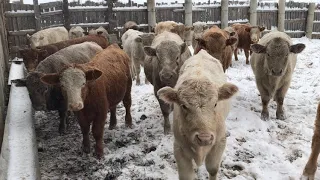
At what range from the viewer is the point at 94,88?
452 cm

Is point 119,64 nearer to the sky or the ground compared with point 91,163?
nearer to the sky

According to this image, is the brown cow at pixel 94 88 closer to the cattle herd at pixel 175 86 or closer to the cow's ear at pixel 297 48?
the cattle herd at pixel 175 86

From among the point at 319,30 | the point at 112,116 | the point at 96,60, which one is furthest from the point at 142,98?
the point at 319,30

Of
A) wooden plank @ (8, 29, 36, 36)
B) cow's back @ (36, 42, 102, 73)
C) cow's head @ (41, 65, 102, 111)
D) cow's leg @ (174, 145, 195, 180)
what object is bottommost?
cow's leg @ (174, 145, 195, 180)

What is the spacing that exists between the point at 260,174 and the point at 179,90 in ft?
6.44

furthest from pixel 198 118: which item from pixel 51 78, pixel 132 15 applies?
pixel 132 15

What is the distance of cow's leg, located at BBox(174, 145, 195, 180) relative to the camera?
136 inches

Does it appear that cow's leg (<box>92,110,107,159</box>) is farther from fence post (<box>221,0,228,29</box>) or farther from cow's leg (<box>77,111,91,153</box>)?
fence post (<box>221,0,228,29</box>)

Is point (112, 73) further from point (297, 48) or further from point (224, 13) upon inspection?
point (224, 13)

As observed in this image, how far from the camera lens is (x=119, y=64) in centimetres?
555

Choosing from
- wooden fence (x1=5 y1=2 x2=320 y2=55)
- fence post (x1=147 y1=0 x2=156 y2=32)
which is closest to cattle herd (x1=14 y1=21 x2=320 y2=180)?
wooden fence (x1=5 y1=2 x2=320 y2=55)

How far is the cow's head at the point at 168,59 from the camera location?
5125 millimetres

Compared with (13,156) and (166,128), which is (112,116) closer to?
(166,128)

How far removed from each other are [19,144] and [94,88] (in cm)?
120
